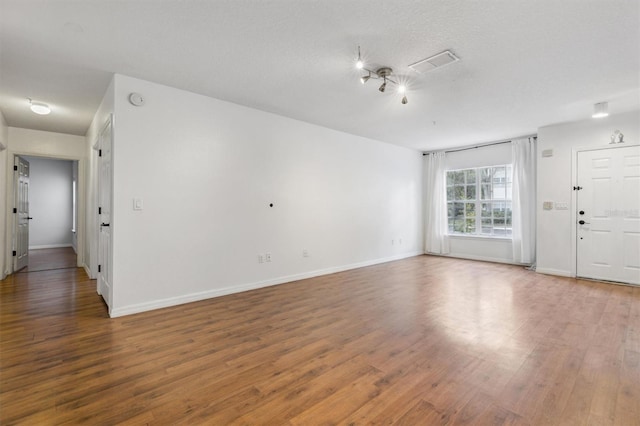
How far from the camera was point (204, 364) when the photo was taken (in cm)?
226

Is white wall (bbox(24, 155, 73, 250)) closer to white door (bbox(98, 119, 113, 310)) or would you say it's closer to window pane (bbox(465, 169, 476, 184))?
white door (bbox(98, 119, 113, 310))

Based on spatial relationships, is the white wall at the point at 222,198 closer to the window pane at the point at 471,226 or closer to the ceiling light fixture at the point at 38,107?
the ceiling light fixture at the point at 38,107

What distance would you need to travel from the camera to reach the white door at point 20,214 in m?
5.30

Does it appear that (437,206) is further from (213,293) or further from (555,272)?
(213,293)

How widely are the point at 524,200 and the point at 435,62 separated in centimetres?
449

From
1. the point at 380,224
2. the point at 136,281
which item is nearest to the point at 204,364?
the point at 136,281

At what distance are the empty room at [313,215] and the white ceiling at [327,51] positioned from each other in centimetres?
3

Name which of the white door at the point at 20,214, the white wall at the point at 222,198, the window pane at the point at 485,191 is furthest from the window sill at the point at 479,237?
the white door at the point at 20,214

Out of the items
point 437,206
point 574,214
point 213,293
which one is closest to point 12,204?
point 213,293

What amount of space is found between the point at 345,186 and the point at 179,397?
4451 millimetres

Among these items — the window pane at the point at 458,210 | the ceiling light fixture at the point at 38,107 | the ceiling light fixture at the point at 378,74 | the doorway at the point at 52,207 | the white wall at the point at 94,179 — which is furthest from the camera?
the doorway at the point at 52,207

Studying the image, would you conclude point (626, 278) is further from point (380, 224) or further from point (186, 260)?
point (186, 260)

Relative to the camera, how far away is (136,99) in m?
3.31

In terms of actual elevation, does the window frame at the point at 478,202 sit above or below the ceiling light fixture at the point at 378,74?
below
